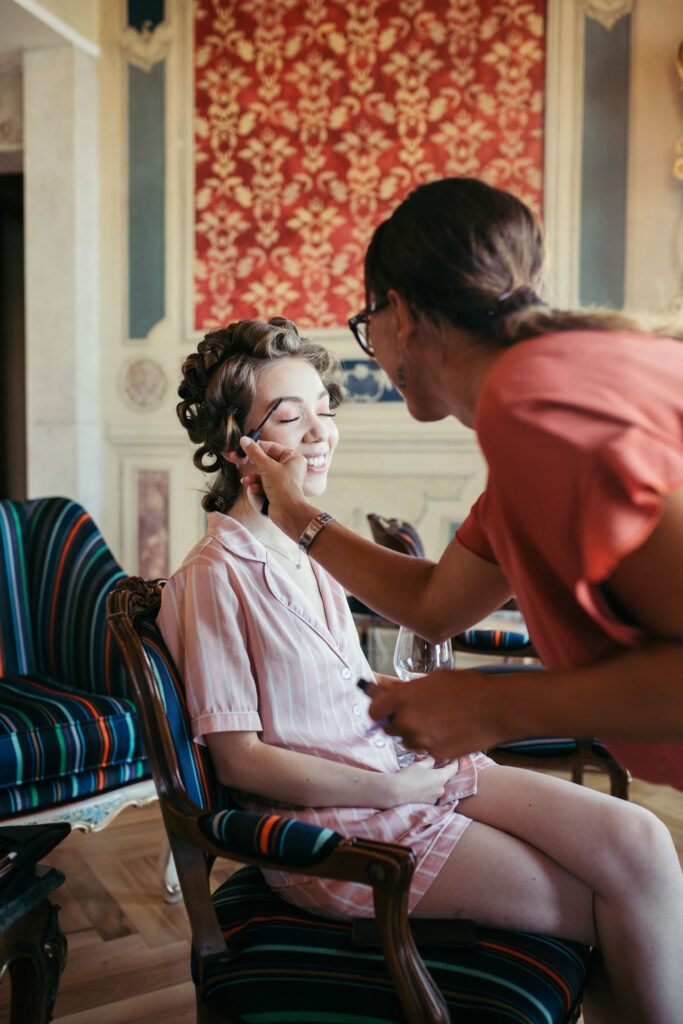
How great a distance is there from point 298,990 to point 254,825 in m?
0.21

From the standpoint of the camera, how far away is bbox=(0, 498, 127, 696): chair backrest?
2.61 meters

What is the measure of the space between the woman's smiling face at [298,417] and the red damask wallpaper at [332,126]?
243 centimetres

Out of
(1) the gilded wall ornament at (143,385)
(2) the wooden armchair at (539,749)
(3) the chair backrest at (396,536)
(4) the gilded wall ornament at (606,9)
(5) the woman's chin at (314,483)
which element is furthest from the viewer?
(1) the gilded wall ornament at (143,385)

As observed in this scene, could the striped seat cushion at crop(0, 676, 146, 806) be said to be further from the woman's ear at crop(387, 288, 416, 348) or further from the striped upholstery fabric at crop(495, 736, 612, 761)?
the woman's ear at crop(387, 288, 416, 348)

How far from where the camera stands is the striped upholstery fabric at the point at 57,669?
2123 millimetres

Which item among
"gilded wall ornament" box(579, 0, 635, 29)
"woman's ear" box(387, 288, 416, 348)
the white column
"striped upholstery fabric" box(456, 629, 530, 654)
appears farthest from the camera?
the white column

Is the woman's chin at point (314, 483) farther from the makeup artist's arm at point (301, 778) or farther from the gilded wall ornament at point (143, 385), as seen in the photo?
the gilded wall ornament at point (143, 385)

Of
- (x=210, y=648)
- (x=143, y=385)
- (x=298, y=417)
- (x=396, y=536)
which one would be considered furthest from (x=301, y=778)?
(x=143, y=385)

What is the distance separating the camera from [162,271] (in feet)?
13.3

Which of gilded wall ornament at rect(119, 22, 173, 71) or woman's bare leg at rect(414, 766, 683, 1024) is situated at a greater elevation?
A: gilded wall ornament at rect(119, 22, 173, 71)

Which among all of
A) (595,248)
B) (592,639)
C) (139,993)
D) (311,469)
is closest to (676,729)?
(592,639)

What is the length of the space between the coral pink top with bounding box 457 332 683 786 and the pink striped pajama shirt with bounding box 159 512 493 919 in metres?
0.48

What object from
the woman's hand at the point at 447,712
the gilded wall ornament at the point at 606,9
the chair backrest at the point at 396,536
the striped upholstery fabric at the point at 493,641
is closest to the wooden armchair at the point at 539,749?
the striped upholstery fabric at the point at 493,641

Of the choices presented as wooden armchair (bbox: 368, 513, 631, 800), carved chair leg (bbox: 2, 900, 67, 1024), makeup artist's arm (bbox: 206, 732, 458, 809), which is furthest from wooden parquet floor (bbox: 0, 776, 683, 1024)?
makeup artist's arm (bbox: 206, 732, 458, 809)
